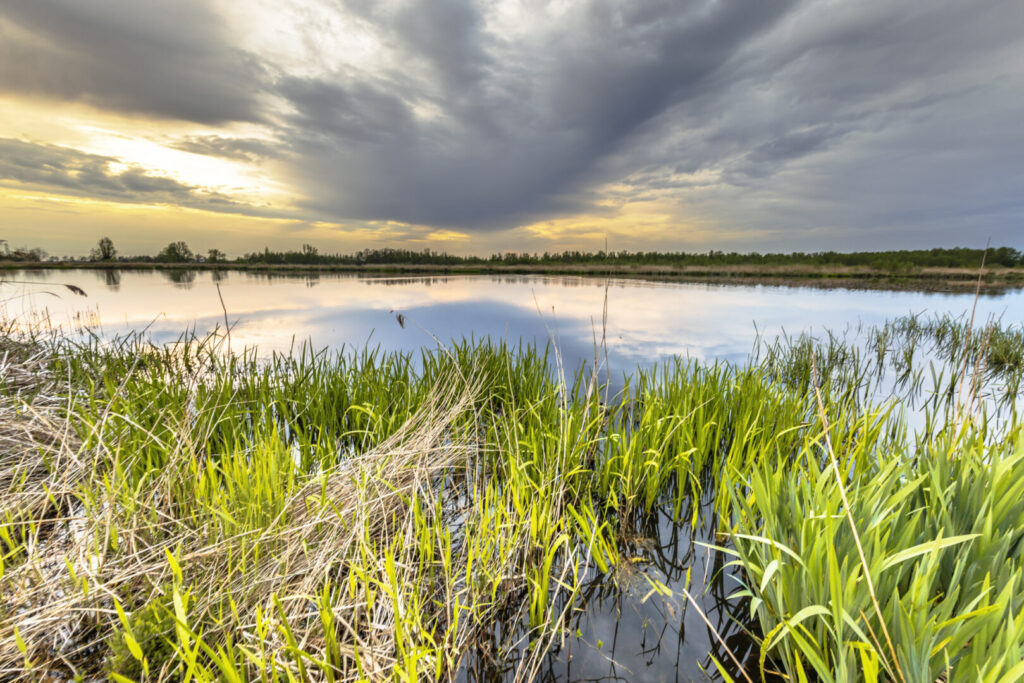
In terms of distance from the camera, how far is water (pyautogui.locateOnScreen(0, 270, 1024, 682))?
2.26m

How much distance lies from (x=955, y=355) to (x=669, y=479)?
11090mm

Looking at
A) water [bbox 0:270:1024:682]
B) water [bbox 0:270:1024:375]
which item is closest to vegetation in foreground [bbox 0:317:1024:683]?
water [bbox 0:270:1024:682]

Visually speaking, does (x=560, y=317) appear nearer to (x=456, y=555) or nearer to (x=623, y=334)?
(x=623, y=334)

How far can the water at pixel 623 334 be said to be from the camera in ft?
7.40

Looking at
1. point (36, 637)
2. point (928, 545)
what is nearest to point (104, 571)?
point (36, 637)

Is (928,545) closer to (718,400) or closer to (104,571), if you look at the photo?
(718,400)

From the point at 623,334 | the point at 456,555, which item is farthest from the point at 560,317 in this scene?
the point at 456,555

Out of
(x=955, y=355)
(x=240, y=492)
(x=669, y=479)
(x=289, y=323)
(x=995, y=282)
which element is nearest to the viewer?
(x=240, y=492)

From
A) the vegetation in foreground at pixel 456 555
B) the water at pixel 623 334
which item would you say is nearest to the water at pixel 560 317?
the water at pixel 623 334

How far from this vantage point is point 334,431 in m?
4.39

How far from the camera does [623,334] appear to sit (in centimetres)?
1477

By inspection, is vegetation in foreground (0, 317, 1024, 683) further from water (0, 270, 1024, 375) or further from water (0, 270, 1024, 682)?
water (0, 270, 1024, 375)

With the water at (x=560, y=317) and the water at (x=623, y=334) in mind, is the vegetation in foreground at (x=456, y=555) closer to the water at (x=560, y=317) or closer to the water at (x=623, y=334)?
the water at (x=623, y=334)

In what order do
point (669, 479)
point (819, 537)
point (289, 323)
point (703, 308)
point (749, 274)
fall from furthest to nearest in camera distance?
point (749, 274) < point (703, 308) < point (289, 323) < point (669, 479) < point (819, 537)
